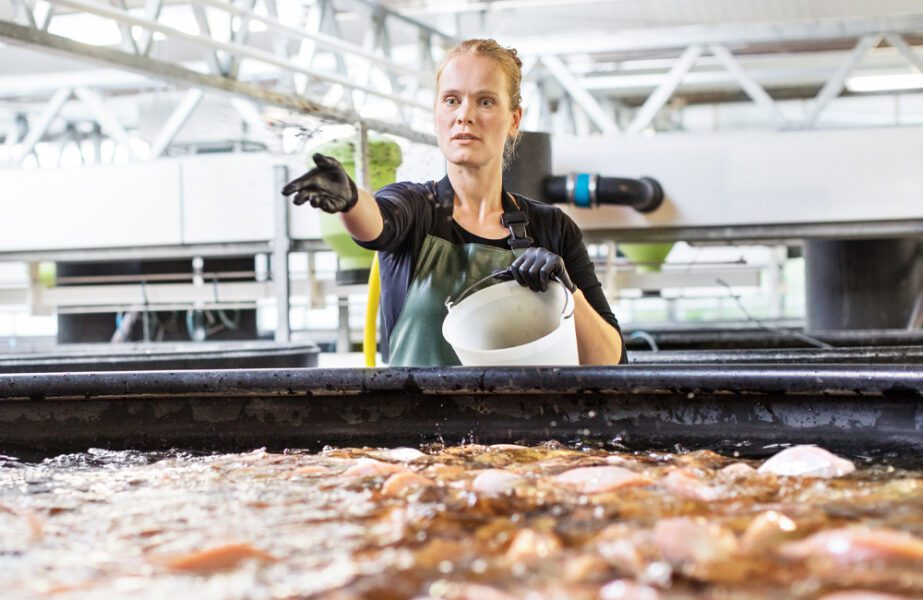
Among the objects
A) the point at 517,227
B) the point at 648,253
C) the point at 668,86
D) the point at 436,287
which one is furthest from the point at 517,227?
the point at 668,86

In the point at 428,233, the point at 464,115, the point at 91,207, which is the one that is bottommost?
the point at 428,233

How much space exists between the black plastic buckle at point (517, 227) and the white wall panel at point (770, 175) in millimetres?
2332

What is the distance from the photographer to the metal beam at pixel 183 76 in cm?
349

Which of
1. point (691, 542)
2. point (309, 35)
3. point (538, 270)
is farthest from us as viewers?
point (309, 35)

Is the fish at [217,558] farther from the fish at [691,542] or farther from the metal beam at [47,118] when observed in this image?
the metal beam at [47,118]

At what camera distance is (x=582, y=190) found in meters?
4.28

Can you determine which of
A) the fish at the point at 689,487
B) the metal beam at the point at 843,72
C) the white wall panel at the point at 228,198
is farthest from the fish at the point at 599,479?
the metal beam at the point at 843,72

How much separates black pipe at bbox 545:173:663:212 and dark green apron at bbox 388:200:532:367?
2254 millimetres

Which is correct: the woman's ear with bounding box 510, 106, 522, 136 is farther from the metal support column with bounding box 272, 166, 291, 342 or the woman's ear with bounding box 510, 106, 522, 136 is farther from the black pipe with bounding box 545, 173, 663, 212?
the metal support column with bounding box 272, 166, 291, 342

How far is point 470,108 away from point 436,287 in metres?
0.40

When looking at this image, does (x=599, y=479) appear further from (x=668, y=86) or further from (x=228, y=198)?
(x=668, y=86)

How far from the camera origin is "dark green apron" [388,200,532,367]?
203 cm

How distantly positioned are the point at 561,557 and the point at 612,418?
0.73 metres

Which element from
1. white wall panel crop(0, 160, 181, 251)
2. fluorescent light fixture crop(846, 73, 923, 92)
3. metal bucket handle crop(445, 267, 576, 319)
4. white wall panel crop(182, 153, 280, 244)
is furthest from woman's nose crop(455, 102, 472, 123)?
fluorescent light fixture crop(846, 73, 923, 92)
